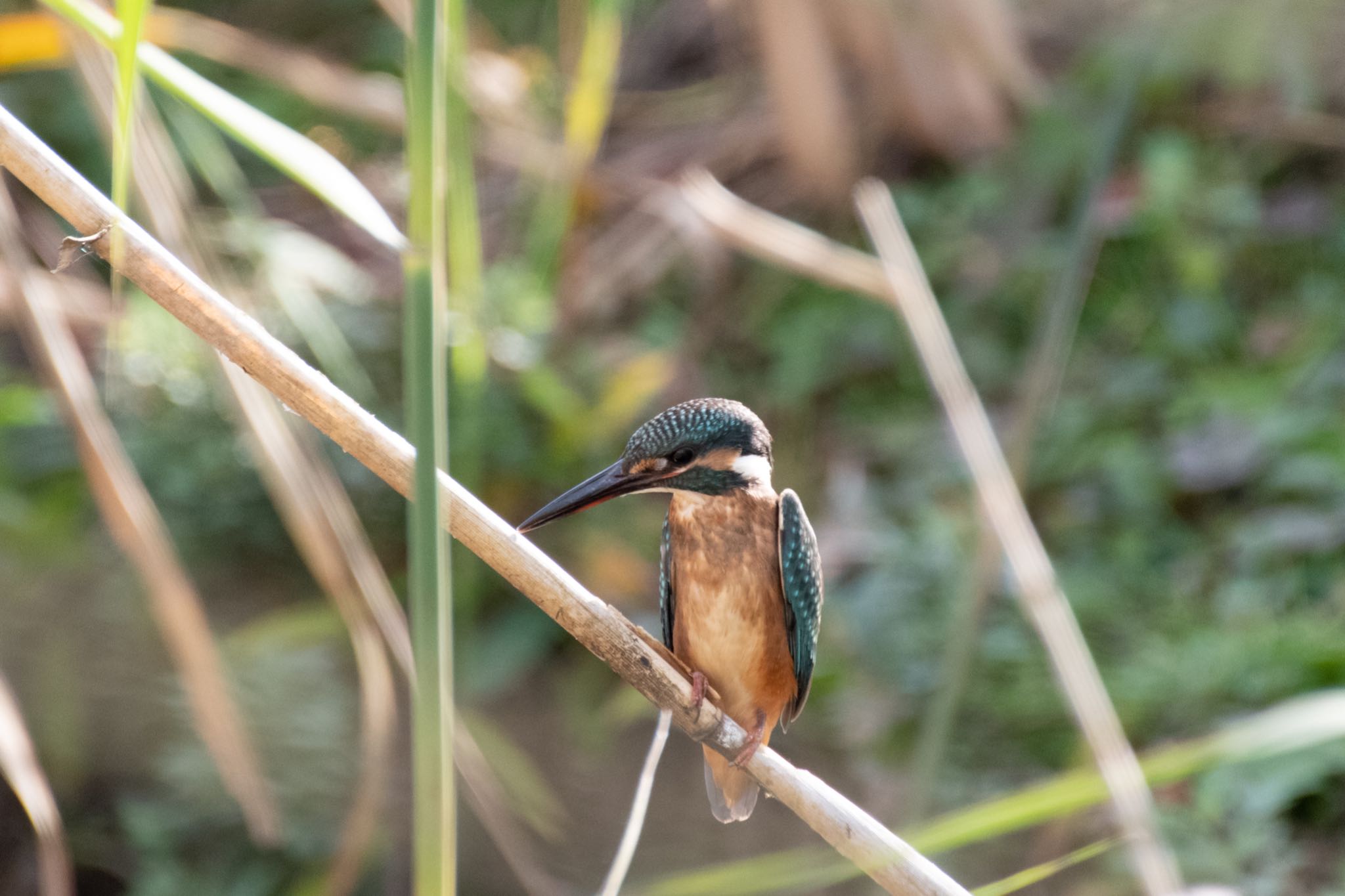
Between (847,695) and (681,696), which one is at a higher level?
(847,695)

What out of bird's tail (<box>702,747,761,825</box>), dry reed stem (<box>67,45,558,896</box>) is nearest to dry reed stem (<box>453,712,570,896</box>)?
dry reed stem (<box>67,45,558,896</box>)

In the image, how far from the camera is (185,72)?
107 cm

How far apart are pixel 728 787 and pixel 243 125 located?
1.04 metres

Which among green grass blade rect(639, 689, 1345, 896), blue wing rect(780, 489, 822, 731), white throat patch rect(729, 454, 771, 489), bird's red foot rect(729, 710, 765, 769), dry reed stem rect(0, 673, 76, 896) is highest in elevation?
white throat patch rect(729, 454, 771, 489)

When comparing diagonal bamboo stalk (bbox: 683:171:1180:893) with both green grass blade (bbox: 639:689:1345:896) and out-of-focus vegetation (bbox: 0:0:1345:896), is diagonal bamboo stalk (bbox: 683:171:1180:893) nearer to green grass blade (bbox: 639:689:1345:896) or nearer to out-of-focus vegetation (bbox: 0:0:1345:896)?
green grass blade (bbox: 639:689:1345:896)

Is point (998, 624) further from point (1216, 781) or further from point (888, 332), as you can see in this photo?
point (888, 332)

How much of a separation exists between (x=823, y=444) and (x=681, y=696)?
2640 millimetres

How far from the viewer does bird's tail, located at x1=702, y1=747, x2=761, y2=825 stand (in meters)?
1.54

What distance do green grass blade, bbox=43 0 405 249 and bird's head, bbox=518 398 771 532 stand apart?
1.08 feet

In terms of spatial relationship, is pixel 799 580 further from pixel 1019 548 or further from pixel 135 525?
pixel 135 525

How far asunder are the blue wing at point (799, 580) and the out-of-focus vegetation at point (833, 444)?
0.93m

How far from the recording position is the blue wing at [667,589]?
5.54 ft

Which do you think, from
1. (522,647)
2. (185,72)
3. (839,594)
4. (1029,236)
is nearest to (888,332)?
(1029,236)

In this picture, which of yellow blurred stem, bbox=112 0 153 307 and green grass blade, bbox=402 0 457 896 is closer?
green grass blade, bbox=402 0 457 896
